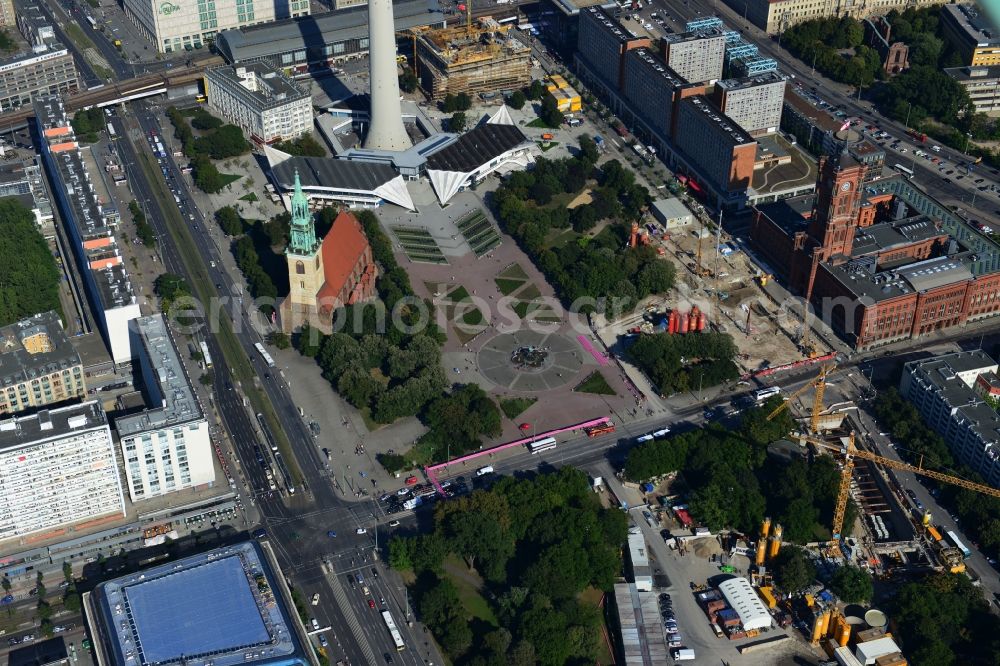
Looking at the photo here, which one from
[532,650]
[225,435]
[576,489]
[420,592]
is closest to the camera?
[532,650]

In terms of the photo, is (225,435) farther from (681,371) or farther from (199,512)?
(681,371)

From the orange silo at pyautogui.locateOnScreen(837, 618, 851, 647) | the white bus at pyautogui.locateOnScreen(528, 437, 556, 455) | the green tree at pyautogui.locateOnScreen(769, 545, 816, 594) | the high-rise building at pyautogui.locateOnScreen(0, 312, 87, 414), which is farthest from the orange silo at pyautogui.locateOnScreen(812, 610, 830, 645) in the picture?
the high-rise building at pyautogui.locateOnScreen(0, 312, 87, 414)

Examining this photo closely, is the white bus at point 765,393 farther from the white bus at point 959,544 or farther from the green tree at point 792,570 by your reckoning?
the white bus at point 959,544

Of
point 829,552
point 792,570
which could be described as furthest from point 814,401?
point 792,570

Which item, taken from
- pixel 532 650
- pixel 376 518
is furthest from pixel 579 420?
pixel 532 650

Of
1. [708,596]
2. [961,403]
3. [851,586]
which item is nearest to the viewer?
[851,586]

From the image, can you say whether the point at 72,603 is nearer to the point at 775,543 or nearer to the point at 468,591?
the point at 468,591

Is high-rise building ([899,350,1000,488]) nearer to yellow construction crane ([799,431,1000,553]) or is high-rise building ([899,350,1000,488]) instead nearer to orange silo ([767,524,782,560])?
yellow construction crane ([799,431,1000,553])
